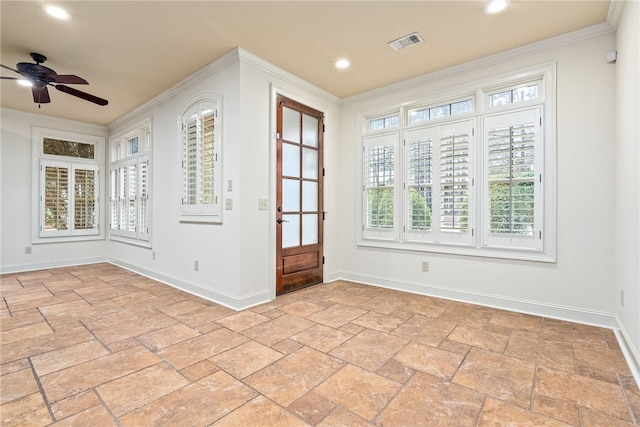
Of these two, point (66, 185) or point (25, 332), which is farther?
point (66, 185)

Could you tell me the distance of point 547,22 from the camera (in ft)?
9.07

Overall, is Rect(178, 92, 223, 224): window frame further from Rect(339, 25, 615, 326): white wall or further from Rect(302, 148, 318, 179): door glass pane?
Rect(339, 25, 615, 326): white wall

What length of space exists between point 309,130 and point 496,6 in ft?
7.99

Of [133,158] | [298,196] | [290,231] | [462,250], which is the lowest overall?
[462,250]

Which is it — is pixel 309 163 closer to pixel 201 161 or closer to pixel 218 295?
pixel 201 161

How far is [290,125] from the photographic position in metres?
4.00

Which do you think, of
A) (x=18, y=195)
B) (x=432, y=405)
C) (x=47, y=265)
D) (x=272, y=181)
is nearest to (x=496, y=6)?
(x=272, y=181)

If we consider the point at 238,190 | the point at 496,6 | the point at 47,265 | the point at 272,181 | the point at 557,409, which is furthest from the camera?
the point at 47,265

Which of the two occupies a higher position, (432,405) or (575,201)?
(575,201)

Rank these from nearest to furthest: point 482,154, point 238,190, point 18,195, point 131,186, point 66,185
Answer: point 238,190
point 482,154
point 18,195
point 131,186
point 66,185

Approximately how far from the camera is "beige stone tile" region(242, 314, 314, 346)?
2.55 m

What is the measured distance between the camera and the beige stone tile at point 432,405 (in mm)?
1545

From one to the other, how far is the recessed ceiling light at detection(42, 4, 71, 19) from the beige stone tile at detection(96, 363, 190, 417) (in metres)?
2.99

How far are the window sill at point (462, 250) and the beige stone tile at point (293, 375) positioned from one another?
7.06 feet
